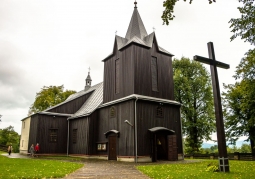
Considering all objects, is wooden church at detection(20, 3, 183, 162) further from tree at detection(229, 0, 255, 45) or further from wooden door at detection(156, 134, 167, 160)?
tree at detection(229, 0, 255, 45)

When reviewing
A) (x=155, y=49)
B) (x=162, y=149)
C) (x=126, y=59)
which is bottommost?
(x=162, y=149)

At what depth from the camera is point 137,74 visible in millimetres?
19625

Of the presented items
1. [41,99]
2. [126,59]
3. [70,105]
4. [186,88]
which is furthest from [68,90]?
[126,59]

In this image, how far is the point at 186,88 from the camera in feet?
99.4

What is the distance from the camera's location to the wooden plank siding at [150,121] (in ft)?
59.4

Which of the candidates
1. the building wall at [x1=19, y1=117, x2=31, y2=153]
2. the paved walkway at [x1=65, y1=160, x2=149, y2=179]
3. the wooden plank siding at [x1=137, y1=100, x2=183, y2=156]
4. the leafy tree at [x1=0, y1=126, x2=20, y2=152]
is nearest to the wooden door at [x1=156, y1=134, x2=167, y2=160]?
the wooden plank siding at [x1=137, y1=100, x2=183, y2=156]

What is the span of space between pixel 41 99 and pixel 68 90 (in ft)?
18.6

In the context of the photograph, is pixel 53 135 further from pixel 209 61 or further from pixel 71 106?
pixel 209 61

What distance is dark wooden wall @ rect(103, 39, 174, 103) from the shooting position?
64.5 feet

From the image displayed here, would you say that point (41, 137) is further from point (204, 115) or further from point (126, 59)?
point (204, 115)

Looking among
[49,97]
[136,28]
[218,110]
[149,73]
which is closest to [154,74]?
[149,73]

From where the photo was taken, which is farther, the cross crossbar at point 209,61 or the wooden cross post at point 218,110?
the cross crossbar at point 209,61

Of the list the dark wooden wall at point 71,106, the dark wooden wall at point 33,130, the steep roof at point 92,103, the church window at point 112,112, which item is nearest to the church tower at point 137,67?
the church window at point 112,112

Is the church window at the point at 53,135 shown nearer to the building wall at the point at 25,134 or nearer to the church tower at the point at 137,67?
the building wall at the point at 25,134
